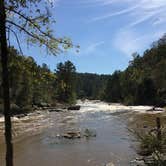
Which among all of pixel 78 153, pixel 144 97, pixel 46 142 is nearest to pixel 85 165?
pixel 78 153

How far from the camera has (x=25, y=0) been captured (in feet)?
24.6

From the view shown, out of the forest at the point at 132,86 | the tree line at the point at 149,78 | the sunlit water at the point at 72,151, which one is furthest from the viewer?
the tree line at the point at 149,78

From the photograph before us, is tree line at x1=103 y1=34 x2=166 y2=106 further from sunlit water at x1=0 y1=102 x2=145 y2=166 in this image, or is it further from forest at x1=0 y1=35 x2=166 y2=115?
sunlit water at x1=0 y1=102 x2=145 y2=166

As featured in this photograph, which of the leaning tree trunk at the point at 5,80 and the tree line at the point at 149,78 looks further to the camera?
the tree line at the point at 149,78

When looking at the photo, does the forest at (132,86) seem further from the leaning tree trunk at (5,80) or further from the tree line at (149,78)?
the leaning tree trunk at (5,80)

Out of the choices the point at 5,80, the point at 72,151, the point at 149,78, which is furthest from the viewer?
the point at 149,78

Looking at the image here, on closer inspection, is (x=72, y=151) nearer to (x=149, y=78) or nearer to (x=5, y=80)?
(x=5, y=80)

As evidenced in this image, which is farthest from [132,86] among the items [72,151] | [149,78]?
[72,151]

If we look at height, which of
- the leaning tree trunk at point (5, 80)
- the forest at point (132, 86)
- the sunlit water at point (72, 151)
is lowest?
the sunlit water at point (72, 151)

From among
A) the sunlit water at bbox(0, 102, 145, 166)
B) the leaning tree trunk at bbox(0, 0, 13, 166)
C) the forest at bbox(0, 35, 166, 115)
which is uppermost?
the forest at bbox(0, 35, 166, 115)

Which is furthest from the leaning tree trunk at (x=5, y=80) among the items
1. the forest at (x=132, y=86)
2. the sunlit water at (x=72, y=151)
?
the forest at (x=132, y=86)

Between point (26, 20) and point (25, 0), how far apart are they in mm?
402

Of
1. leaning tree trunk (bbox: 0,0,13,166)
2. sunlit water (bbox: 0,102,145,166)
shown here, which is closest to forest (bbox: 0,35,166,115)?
sunlit water (bbox: 0,102,145,166)

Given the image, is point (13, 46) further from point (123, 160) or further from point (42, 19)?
point (123, 160)
